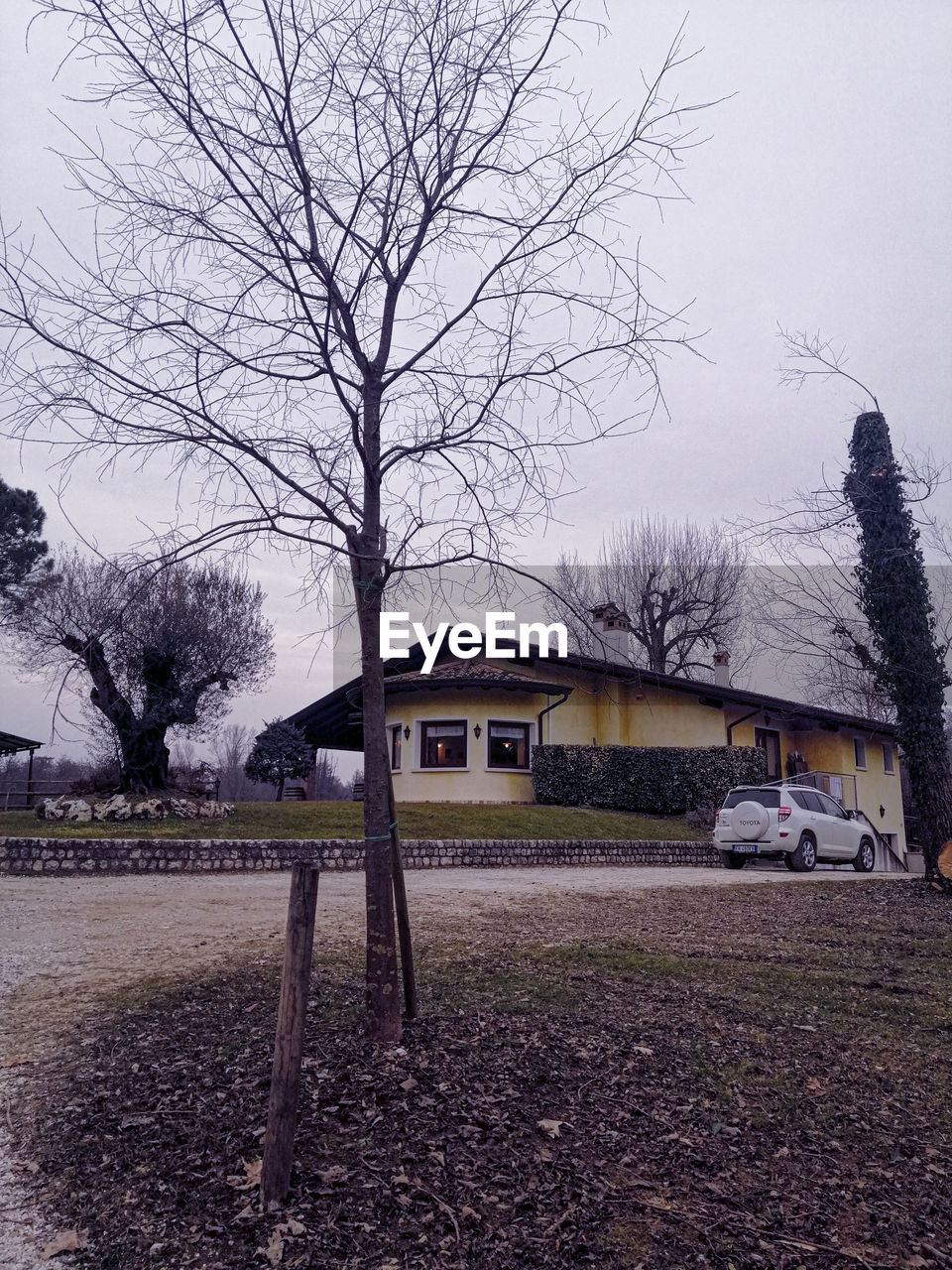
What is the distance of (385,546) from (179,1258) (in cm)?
334

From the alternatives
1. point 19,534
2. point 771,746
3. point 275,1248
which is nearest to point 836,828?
point 771,746

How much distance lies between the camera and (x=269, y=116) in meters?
4.87

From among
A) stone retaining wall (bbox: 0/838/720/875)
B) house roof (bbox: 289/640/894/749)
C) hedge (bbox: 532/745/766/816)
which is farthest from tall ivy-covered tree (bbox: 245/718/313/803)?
stone retaining wall (bbox: 0/838/720/875)

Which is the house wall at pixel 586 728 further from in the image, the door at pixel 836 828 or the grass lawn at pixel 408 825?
the door at pixel 836 828

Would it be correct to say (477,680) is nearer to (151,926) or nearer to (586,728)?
(586,728)

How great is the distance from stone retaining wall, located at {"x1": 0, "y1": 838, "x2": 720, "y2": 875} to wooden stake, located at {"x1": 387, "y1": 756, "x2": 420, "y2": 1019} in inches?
307

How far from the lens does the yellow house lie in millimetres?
24125

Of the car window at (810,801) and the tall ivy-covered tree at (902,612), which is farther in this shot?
the car window at (810,801)

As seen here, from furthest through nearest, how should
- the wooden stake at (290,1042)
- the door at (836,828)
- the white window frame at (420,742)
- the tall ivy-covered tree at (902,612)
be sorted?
1. the white window frame at (420,742)
2. the door at (836,828)
3. the tall ivy-covered tree at (902,612)
4. the wooden stake at (290,1042)

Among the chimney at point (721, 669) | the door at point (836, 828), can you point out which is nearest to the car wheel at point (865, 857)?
the door at point (836, 828)

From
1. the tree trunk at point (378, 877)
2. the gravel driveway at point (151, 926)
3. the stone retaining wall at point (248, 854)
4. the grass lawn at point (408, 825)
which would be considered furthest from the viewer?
the grass lawn at point (408, 825)

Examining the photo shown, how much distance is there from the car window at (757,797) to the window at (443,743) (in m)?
8.89

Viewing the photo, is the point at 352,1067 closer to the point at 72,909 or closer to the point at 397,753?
the point at 72,909

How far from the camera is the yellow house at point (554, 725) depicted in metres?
24.1
